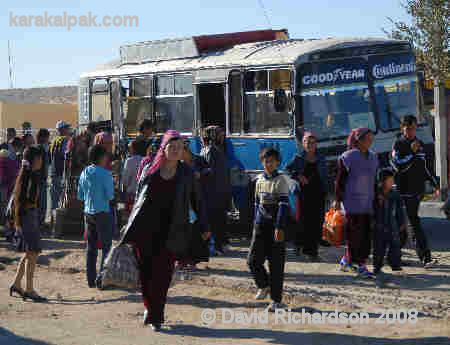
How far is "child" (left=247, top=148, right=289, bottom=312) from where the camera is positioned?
8430 mm

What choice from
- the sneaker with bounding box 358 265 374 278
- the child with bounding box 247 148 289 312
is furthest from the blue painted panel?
the child with bounding box 247 148 289 312

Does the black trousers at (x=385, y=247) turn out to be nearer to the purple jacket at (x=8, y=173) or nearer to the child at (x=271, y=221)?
the child at (x=271, y=221)

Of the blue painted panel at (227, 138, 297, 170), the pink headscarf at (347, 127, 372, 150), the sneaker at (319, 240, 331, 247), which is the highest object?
the pink headscarf at (347, 127, 372, 150)

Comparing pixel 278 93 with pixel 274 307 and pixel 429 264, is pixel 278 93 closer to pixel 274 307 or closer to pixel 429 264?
pixel 429 264

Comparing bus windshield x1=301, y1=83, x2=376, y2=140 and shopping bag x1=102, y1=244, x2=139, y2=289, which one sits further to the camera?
bus windshield x1=301, y1=83, x2=376, y2=140

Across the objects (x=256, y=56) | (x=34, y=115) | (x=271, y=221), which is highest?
(x=34, y=115)

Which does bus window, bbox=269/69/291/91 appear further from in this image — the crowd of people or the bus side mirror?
the crowd of people

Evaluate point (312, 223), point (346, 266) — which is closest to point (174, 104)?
point (312, 223)

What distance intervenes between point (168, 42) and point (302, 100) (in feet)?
12.9

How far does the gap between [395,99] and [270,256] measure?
20.0 ft

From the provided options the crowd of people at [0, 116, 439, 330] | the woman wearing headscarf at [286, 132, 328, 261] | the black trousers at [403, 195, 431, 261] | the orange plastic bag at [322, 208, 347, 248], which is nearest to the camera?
the crowd of people at [0, 116, 439, 330]

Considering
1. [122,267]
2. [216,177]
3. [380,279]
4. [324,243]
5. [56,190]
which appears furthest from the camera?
[56,190]

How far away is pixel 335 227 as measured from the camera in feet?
33.7

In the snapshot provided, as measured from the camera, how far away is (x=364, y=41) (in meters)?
13.8
